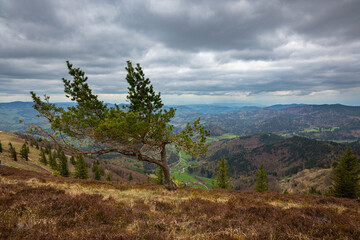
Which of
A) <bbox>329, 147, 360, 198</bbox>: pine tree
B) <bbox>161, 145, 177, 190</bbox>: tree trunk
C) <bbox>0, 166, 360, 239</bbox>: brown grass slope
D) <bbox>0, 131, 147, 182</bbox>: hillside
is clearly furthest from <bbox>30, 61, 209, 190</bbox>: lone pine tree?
<bbox>329, 147, 360, 198</bbox>: pine tree

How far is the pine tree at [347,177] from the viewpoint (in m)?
35.5

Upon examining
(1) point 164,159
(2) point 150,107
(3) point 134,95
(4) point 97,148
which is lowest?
(1) point 164,159

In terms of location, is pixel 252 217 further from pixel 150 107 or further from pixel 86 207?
pixel 150 107

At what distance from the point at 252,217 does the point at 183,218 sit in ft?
10.5

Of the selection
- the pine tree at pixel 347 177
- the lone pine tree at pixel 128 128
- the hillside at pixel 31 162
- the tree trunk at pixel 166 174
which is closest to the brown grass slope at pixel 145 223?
the lone pine tree at pixel 128 128

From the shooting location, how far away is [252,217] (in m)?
7.35

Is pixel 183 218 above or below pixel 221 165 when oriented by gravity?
above

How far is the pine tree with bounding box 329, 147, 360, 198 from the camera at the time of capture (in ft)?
116

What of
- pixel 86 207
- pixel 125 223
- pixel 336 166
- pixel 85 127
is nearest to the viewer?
pixel 125 223

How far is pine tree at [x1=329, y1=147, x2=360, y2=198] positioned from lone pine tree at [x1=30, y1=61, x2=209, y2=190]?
41.3 meters

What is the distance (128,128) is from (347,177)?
48.8 m

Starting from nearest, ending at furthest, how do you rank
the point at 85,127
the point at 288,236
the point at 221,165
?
the point at 288,236
the point at 85,127
the point at 221,165

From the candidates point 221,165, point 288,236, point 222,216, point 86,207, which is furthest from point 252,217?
point 221,165

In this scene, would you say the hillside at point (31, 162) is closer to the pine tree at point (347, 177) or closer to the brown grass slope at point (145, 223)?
the brown grass slope at point (145, 223)
